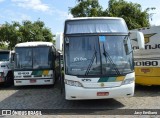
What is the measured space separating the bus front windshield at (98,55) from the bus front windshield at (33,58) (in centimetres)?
577

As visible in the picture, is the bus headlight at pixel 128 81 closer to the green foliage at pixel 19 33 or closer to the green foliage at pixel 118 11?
the green foliage at pixel 118 11

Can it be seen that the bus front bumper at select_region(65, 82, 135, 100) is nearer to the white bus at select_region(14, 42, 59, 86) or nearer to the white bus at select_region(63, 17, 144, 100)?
the white bus at select_region(63, 17, 144, 100)

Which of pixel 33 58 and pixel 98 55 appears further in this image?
pixel 33 58

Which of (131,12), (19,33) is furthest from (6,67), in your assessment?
(19,33)

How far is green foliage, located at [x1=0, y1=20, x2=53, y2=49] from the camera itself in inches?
1580

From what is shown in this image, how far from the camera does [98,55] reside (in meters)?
9.75

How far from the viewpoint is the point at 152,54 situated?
496 inches

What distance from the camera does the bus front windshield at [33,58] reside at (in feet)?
50.7

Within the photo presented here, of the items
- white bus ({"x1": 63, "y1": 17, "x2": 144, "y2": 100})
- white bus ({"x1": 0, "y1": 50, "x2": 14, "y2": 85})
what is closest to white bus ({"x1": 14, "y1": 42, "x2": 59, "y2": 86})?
white bus ({"x1": 0, "y1": 50, "x2": 14, "y2": 85})

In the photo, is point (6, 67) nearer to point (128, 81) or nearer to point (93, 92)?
point (93, 92)

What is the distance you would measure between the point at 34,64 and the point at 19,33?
2549 centimetres

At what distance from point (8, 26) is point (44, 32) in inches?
241

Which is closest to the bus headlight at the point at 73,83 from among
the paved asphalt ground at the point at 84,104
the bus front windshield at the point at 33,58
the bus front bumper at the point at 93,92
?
the bus front bumper at the point at 93,92

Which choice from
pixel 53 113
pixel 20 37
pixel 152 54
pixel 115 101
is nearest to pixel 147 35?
pixel 152 54
